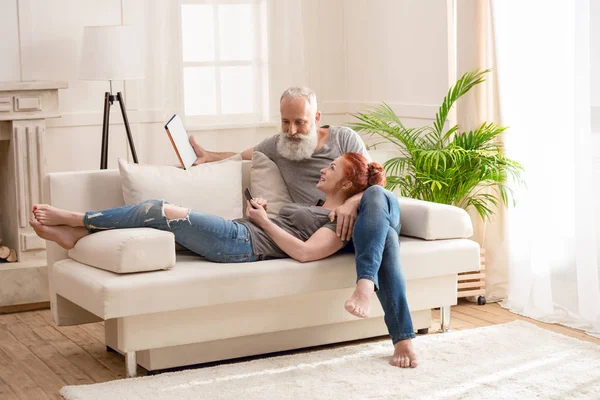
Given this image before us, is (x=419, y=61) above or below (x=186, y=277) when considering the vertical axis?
above

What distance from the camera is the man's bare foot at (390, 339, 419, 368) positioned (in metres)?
3.58

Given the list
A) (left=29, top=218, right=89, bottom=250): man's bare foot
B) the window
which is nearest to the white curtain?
the window

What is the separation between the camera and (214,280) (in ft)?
11.5

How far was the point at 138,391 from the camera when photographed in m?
3.32

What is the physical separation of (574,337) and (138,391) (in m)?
1.99

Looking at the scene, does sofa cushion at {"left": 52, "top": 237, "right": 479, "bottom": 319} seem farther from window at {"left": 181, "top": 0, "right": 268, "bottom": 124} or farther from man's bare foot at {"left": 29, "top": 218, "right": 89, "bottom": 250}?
window at {"left": 181, "top": 0, "right": 268, "bottom": 124}

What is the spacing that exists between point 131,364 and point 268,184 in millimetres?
1086

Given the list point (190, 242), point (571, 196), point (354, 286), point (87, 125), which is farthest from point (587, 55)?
point (87, 125)

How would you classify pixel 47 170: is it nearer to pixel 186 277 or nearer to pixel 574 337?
pixel 186 277

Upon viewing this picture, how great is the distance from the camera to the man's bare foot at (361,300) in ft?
Answer: 11.4

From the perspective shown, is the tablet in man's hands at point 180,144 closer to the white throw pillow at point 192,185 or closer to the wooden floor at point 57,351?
the white throw pillow at point 192,185

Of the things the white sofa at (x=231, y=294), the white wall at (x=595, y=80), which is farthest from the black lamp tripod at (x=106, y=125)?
the white wall at (x=595, y=80)

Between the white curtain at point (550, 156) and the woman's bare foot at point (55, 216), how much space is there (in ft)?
7.51

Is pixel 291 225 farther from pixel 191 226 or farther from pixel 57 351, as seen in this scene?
pixel 57 351
